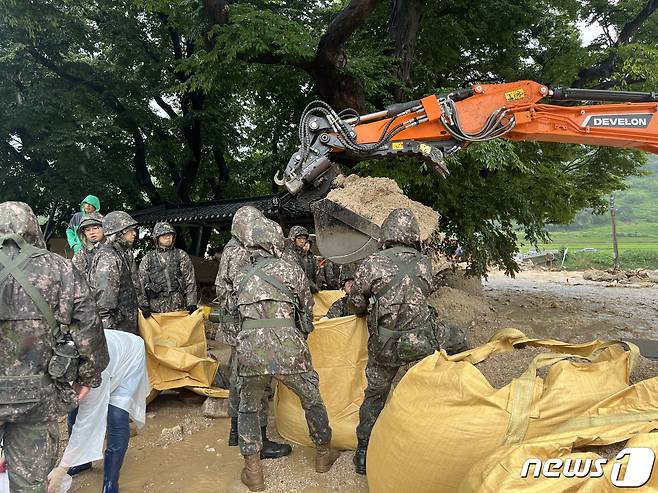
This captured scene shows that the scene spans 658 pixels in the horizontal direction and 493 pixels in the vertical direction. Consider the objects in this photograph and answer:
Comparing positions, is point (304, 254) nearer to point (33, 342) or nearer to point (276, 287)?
point (276, 287)

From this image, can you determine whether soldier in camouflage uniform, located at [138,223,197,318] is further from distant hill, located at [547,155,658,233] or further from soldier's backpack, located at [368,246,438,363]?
distant hill, located at [547,155,658,233]

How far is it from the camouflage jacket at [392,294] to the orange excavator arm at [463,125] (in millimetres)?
976

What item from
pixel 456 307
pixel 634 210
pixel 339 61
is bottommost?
pixel 634 210

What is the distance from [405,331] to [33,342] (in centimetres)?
220

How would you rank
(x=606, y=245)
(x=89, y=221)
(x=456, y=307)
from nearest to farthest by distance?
(x=89, y=221) < (x=456, y=307) < (x=606, y=245)

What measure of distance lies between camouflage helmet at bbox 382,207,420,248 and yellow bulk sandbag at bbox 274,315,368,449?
0.67 meters

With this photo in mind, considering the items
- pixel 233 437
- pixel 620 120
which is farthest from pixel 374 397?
pixel 620 120

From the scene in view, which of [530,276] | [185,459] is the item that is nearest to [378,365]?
[185,459]

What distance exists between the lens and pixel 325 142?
13.9 feet

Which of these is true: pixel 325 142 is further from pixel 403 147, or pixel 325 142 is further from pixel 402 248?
pixel 402 248

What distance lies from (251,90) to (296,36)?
2781 millimetres

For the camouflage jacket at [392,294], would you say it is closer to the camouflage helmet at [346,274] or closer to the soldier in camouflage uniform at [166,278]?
the camouflage helmet at [346,274]

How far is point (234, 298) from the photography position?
376cm

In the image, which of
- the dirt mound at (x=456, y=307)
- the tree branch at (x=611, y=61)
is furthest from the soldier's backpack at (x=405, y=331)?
the tree branch at (x=611, y=61)
